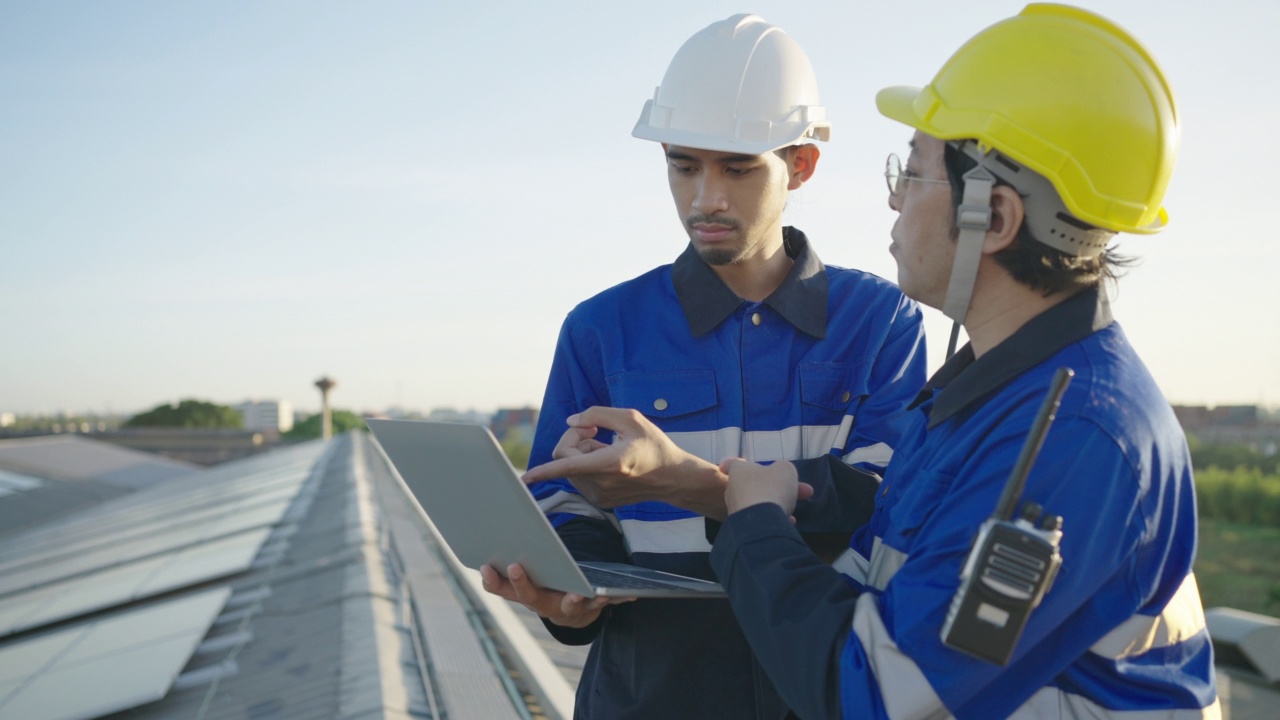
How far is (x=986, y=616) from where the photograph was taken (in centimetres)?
126

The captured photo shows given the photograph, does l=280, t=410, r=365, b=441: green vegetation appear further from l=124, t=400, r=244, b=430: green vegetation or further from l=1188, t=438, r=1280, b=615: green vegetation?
l=1188, t=438, r=1280, b=615: green vegetation

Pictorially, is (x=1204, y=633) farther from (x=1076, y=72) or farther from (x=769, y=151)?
(x=769, y=151)

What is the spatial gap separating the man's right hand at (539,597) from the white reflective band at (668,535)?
22cm

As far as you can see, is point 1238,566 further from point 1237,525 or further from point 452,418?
point 452,418

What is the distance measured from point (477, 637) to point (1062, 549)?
3.72 m

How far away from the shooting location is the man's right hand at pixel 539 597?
1.92m

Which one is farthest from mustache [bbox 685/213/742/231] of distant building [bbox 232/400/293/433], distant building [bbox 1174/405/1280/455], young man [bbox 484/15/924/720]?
distant building [bbox 232/400/293/433]

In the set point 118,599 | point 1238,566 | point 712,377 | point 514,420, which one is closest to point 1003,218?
point 712,377

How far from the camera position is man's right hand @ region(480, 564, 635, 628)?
1.92m

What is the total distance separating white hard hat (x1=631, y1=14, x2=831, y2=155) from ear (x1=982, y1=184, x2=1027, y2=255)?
0.86 metres

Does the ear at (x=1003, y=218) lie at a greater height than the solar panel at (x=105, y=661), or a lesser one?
greater

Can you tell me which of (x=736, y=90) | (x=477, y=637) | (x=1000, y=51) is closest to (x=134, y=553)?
(x=477, y=637)

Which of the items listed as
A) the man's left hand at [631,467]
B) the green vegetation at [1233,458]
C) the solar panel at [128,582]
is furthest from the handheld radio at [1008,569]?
the green vegetation at [1233,458]

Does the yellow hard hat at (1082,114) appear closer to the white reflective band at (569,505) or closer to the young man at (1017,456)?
the young man at (1017,456)
